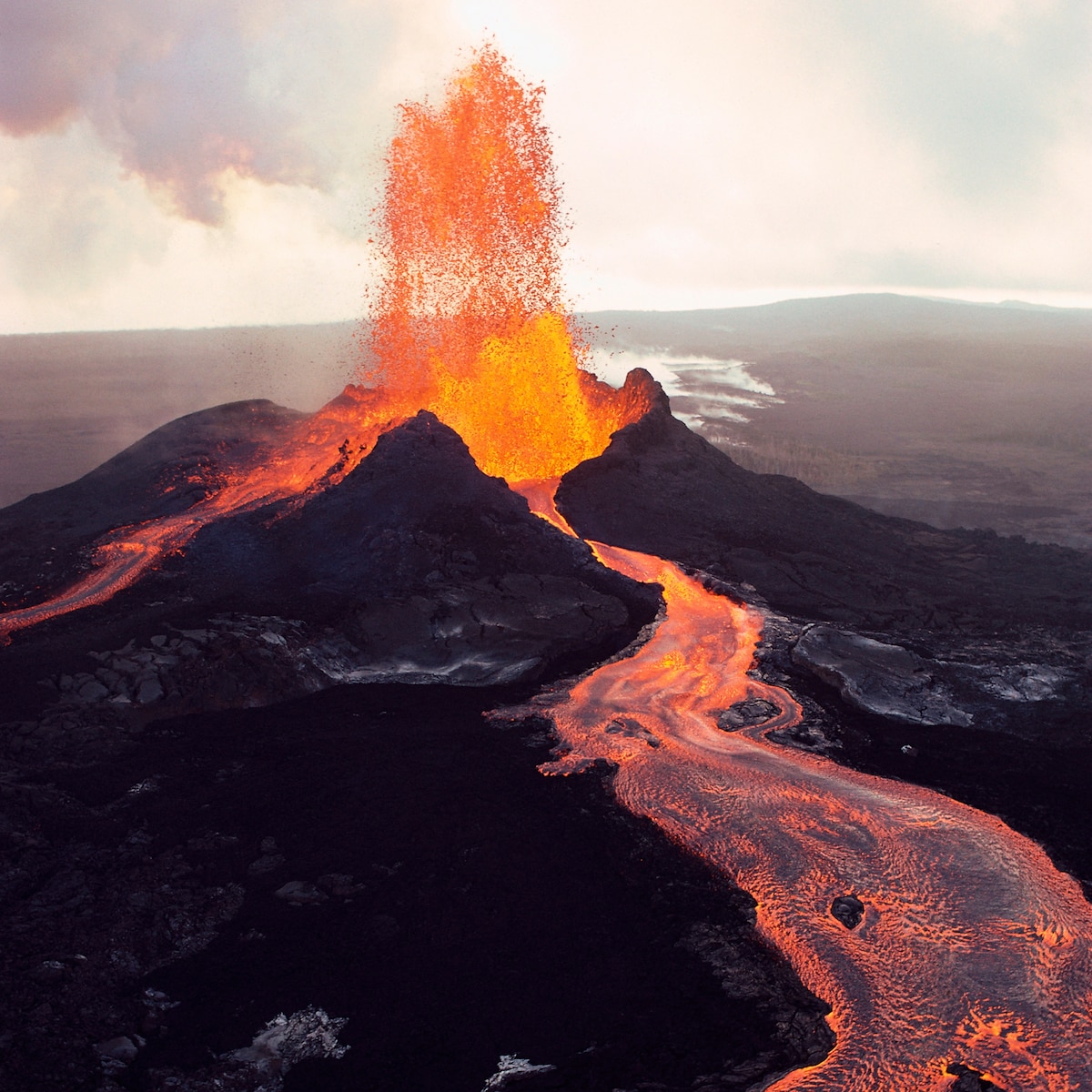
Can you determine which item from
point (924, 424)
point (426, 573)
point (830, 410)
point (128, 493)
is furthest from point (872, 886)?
point (830, 410)

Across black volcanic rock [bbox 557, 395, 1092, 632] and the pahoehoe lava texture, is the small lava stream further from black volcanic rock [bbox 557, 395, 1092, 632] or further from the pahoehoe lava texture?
black volcanic rock [bbox 557, 395, 1092, 632]

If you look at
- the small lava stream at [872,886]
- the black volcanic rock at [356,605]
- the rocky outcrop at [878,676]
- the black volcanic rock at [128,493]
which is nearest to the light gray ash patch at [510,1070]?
the small lava stream at [872,886]

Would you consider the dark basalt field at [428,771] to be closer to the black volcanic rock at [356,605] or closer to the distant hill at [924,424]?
the black volcanic rock at [356,605]

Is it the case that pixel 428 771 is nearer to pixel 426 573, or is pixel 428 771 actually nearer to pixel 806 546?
pixel 426 573

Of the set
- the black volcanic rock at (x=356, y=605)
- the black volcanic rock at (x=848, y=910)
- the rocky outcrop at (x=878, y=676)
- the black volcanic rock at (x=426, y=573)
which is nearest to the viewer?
the black volcanic rock at (x=848, y=910)

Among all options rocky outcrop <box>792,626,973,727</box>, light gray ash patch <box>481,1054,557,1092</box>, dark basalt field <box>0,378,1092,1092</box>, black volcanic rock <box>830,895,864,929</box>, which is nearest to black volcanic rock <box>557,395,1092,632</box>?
dark basalt field <box>0,378,1092,1092</box>
